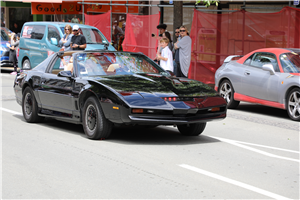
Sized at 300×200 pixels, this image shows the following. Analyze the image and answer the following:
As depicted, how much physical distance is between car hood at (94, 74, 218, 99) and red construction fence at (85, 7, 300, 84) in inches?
261

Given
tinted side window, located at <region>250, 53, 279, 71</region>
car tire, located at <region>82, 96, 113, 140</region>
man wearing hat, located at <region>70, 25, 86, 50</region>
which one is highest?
man wearing hat, located at <region>70, 25, 86, 50</region>

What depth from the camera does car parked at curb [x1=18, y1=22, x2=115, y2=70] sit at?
57.4 ft

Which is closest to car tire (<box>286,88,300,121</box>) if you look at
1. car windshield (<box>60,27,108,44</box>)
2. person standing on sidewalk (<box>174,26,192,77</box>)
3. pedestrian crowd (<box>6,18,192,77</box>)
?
pedestrian crowd (<box>6,18,192,77</box>)

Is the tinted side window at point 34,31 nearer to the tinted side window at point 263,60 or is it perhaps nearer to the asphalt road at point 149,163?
the tinted side window at point 263,60

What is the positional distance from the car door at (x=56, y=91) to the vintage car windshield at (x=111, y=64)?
0.34 m

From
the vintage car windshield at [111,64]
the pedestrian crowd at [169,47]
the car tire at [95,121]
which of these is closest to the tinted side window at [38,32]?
the pedestrian crowd at [169,47]

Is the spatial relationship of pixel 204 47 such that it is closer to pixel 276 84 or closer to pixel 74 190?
pixel 276 84

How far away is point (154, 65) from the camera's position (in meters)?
8.79

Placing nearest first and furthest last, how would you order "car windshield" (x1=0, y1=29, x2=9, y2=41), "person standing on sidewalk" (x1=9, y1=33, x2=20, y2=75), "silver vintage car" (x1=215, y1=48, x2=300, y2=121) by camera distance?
"silver vintage car" (x1=215, y1=48, x2=300, y2=121)
"person standing on sidewalk" (x1=9, y1=33, x2=20, y2=75)
"car windshield" (x1=0, y1=29, x2=9, y2=41)

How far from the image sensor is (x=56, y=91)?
28.0 feet

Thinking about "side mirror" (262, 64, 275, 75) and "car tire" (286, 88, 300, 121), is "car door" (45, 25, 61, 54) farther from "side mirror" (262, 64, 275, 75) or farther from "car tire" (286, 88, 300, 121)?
"car tire" (286, 88, 300, 121)

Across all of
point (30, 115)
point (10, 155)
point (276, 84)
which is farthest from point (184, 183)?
point (276, 84)

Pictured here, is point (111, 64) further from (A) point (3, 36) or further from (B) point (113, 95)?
(A) point (3, 36)

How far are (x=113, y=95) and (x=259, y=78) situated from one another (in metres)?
4.94
